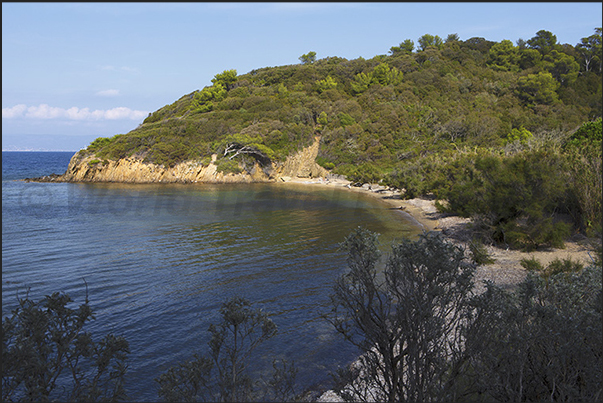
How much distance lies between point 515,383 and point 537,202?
16.7 meters

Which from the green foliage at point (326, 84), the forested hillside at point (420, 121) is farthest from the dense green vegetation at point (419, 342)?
the green foliage at point (326, 84)

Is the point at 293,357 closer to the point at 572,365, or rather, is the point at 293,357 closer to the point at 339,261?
the point at 572,365

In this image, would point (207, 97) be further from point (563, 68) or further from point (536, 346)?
point (536, 346)

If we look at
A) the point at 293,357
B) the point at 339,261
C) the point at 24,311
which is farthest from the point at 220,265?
the point at 24,311

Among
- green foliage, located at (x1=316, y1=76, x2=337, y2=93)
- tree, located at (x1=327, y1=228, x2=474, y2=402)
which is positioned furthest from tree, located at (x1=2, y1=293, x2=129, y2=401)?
green foliage, located at (x1=316, y1=76, x2=337, y2=93)

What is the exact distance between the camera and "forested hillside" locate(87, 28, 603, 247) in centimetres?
2699

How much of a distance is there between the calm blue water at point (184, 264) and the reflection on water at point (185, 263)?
5cm

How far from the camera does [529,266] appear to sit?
51.2 feet

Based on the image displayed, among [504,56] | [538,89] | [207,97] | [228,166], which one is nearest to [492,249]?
[228,166]

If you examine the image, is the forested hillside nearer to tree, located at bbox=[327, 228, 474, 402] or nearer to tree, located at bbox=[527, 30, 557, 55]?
tree, located at bbox=[527, 30, 557, 55]

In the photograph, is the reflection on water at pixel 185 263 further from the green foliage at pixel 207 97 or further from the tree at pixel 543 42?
the tree at pixel 543 42

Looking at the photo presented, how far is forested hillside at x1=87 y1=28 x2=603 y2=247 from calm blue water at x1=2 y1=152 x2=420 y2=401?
7.17 metres

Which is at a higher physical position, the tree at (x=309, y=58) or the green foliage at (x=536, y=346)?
the tree at (x=309, y=58)

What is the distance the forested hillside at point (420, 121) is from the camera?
88.5ft
